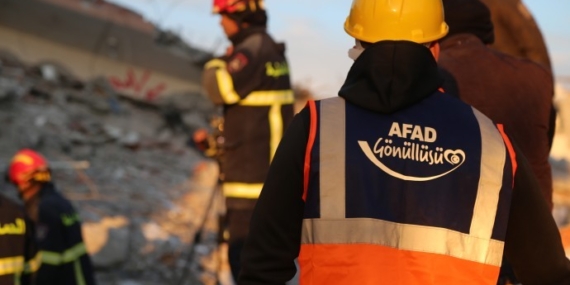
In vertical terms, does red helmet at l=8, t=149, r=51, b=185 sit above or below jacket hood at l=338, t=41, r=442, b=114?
below

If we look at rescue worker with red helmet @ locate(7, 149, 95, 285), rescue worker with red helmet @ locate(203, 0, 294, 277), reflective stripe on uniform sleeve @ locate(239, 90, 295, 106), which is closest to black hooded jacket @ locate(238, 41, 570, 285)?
rescue worker with red helmet @ locate(203, 0, 294, 277)

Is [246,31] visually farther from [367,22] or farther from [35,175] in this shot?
[367,22]

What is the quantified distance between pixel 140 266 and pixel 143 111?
25.4 feet

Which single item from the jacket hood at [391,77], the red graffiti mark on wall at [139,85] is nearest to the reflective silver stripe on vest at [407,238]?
the jacket hood at [391,77]

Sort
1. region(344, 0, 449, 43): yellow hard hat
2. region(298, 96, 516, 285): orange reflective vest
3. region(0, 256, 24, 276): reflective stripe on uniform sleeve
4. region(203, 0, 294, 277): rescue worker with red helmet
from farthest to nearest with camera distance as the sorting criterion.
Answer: region(203, 0, 294, 277): rescue worker with red helmet, region(0, 256, 24, 276): reflective stripe on uniform sleeve, region(344, 0, 449, 43): yellow hard hat, region(298, 96, 516, 285): orange reflective vest

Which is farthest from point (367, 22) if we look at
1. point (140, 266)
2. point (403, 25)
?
point (140, 266)

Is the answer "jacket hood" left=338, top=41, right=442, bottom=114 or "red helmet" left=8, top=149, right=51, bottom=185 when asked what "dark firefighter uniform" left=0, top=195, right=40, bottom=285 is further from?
"jacket hood" left=338, top=41, right=442, bottom=114

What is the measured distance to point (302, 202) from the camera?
9.84ft

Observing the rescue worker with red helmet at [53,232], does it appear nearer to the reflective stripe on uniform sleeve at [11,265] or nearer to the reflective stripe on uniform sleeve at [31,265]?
the reflective stripe on uniform sleeve at [31,265]

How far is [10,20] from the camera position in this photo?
17.2 meters

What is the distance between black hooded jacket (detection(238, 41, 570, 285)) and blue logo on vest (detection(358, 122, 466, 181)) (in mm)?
73

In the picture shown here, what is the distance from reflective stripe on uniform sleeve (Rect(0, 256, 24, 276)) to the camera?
613 centimetres

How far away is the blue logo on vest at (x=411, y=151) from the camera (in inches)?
115

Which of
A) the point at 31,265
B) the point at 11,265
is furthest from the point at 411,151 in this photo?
the point at 31,265
